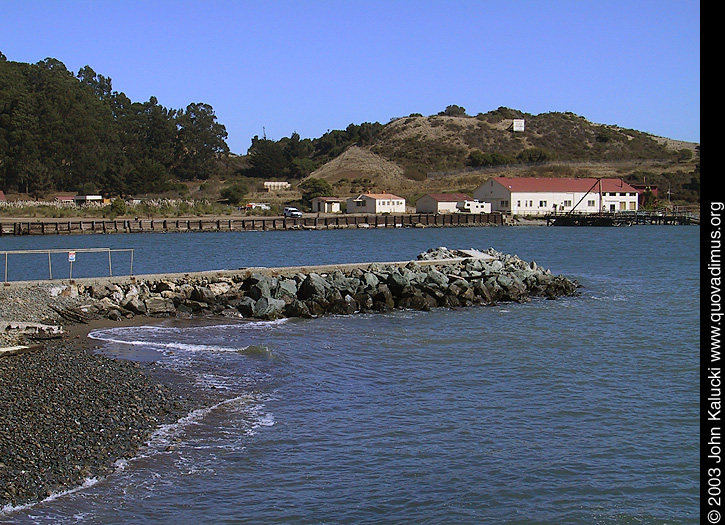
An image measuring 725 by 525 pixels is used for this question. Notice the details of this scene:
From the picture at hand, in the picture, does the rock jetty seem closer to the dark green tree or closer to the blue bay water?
the blue bay water

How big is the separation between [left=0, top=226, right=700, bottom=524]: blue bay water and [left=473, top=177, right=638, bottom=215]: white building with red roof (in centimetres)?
6523

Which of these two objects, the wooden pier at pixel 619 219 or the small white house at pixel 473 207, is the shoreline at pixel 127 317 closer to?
the small white house at pixel 473 207

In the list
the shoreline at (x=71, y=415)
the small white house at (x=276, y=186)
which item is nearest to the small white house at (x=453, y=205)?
the small white house at (x=276, y=186)

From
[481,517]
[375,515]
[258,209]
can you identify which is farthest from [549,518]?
[258,209]

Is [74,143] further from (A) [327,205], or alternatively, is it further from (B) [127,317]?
(B) [127,317]

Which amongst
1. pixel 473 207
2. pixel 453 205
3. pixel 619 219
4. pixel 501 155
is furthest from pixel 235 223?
pixel 501 155

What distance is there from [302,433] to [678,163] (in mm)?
127101

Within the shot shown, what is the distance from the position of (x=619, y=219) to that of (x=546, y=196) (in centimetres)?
921

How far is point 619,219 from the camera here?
273 feet

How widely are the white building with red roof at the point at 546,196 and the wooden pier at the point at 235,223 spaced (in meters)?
5.11

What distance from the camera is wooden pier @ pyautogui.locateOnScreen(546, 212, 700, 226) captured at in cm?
8281

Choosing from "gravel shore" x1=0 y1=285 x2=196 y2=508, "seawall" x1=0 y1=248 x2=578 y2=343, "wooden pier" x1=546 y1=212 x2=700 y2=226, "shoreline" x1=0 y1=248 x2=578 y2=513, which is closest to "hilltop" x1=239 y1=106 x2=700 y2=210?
"wooden pier" x1=546 y1=212 x2=700 y2=226

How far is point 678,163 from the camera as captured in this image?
124562mm

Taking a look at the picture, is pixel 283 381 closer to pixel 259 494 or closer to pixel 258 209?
pixel 259 494
